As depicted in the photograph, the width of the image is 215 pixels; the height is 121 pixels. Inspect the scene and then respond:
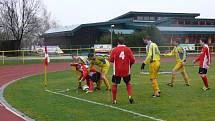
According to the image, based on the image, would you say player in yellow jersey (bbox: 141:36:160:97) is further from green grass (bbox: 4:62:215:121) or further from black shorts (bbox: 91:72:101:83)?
black shorts (bbox: 91:72:101:83)

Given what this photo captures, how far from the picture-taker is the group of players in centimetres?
1179

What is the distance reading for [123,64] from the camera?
11766 mm

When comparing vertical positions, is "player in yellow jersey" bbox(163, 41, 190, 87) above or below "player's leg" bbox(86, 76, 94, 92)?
above

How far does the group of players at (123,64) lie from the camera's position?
1179cm

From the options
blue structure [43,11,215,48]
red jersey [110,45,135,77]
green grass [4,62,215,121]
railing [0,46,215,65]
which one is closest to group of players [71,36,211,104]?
red jersey [110,45,135,77]

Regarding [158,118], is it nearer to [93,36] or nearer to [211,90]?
[211,90]

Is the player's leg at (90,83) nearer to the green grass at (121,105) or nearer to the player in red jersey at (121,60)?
the green grass at (121,105)

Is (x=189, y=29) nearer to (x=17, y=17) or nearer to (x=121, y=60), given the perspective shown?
(x=17, y=17)

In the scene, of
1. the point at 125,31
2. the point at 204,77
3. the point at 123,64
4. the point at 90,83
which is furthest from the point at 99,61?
the point at 125,31

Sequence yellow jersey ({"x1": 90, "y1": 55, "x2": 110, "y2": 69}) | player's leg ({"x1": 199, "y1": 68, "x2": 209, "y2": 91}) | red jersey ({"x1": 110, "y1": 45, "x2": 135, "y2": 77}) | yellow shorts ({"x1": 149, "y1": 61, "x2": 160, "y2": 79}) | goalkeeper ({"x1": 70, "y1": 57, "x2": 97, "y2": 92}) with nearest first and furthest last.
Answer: red jersey ({"x1": 110, "y1": 45, "x2": 135, "y2": 77}) < yellow shorts ({"x1": 149, "y1": 61, "x2": 160, "y2": 79}) < player's leg ({"x1": 199, "y1": 68, "x2": 209, "y2": 91}) < goalkeeper ({"x1": 70, "y1": 57, "x2": 97, "y2": 92}) < yellow jersey ({"x1": 90, "y1": 55, "x2": 110, "y2": 69})

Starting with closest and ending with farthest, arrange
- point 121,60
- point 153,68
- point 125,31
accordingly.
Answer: point 121,60, point 153,68, point 125,31

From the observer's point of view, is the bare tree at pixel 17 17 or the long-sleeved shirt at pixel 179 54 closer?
the long-sleeved shirt at pixel 179 54

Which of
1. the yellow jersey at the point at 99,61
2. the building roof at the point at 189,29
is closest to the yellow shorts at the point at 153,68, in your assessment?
the yellow jersey at the point at 99,61

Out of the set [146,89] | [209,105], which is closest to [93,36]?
[146,89]
